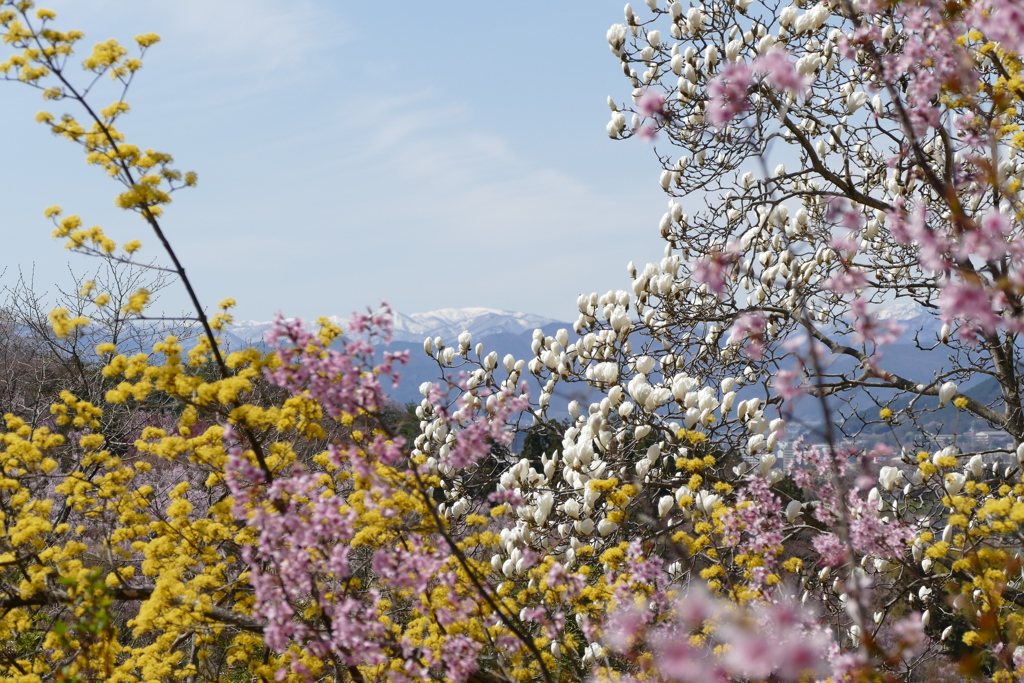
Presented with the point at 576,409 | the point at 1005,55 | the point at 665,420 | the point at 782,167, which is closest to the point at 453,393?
the point at 576,409

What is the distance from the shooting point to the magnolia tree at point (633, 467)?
101 inches

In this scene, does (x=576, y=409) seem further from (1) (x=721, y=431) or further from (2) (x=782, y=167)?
(2) (x=782, y=167)

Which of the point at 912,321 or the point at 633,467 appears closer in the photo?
the point at 912,321

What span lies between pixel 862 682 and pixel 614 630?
109 cm

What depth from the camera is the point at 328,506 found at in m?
2.70

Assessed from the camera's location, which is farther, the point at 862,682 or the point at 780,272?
the point at 780,272

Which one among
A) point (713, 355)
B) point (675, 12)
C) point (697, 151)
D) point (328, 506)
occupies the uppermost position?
point (675, 12)

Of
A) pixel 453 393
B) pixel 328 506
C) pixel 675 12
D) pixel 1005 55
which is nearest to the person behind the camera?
pixel 328 506

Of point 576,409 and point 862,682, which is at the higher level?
point 576,409

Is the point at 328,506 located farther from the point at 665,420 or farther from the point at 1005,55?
the point at 1005,55

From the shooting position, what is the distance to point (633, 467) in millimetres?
6180

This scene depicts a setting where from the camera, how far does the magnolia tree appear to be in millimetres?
2566

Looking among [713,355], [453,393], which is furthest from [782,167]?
[453,393]

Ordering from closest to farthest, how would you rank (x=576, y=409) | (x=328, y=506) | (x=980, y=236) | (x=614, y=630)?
(x=980, y=236) → (x=328, y=506) → (x=614, y=630) → (x=576, y=409)
